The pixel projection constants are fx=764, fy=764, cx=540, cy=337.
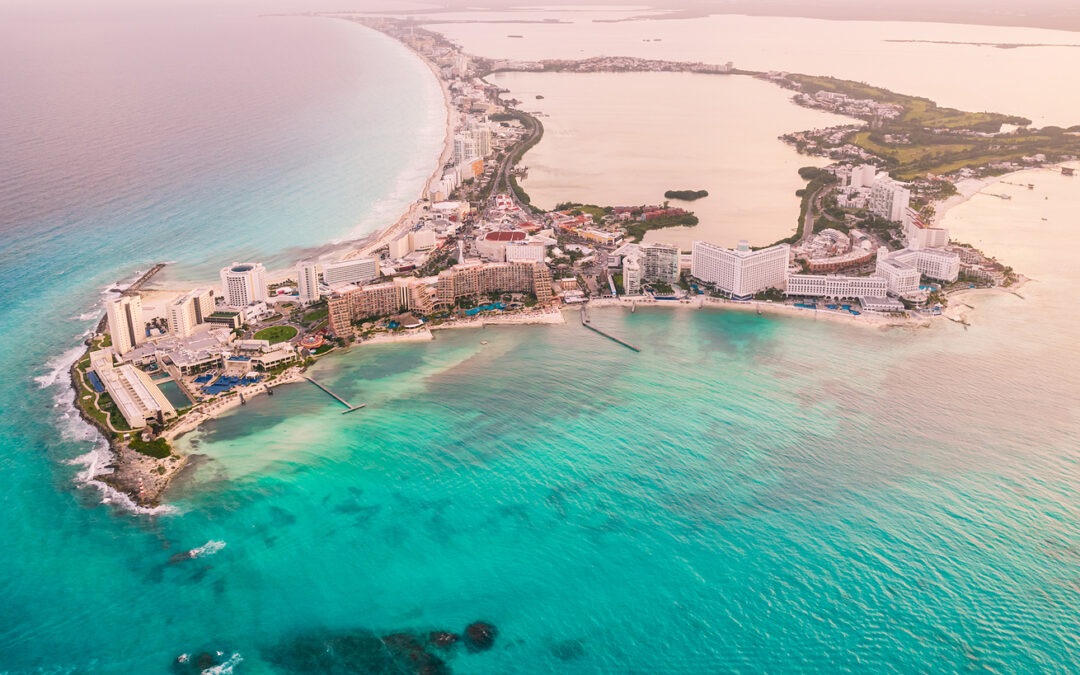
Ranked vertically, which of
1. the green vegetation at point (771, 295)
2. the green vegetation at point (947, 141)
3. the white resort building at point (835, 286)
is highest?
the green vegetation at point (947, 141)

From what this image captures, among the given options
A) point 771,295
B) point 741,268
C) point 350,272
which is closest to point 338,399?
point 350,272

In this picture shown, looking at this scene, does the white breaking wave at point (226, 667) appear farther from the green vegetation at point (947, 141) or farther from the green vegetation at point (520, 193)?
the green vegetation at point (947, 141)

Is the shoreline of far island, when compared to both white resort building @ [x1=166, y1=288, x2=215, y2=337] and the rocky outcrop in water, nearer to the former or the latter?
white resort building @ [x1=166, y1=288, x2=215, y2=337]

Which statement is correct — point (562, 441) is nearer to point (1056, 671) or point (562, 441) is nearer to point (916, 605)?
point (916, 605)

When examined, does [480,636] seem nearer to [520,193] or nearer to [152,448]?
[152,448]

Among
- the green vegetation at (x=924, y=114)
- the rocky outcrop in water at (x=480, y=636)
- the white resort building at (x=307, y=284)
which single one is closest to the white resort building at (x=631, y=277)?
the white resort building at (x=307, y=284)

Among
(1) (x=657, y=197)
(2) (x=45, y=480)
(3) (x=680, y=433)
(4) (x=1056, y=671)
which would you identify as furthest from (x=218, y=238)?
(4) (x=1056, y=671)
